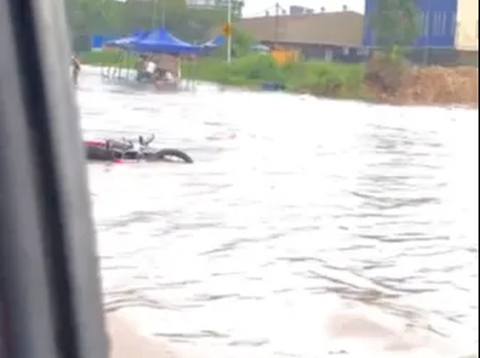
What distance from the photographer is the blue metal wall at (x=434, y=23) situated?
14.0ft

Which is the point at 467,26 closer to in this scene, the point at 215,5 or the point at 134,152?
the point at 134,152

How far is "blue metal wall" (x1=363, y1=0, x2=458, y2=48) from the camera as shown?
4.27 meters

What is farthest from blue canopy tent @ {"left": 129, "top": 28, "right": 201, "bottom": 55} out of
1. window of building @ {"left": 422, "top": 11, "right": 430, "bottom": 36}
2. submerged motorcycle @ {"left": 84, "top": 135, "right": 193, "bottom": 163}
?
window of building @ {"left": 422, "top": 11, "right": 430, "bottom": 36}

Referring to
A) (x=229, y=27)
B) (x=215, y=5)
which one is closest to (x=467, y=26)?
(x=229, y=27)

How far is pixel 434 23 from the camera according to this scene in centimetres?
475

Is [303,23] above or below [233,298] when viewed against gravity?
above

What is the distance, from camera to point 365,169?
5.82 m

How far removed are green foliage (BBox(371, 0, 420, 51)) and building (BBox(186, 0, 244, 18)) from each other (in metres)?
1.05

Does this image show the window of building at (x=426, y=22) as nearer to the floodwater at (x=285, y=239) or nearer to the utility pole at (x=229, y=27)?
the floodwater at (x=285, y=239)

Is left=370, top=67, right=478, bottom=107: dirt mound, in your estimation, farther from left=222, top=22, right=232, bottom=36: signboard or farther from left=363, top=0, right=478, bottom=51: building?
left=222, top=22, right=232, bottom=36: signboard

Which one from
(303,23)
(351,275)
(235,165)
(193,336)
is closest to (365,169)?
(235,165)

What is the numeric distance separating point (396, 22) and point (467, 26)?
0.71m

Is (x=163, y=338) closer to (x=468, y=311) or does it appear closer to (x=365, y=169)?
(x=468, y=311)

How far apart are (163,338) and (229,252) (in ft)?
3.88
